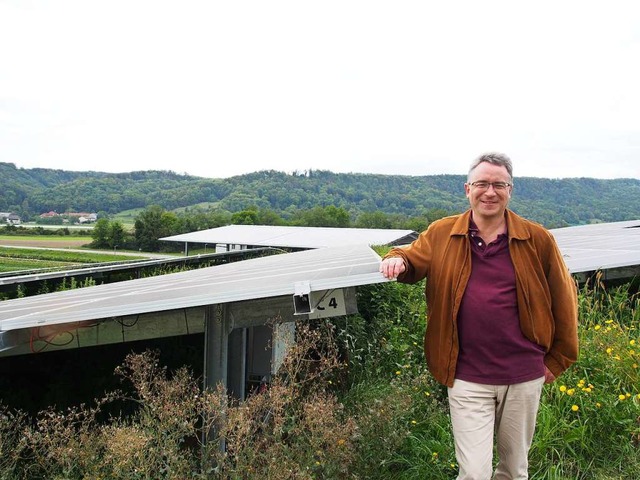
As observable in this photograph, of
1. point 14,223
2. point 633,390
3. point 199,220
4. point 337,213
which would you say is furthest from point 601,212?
point 14,223

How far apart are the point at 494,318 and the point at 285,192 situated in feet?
299

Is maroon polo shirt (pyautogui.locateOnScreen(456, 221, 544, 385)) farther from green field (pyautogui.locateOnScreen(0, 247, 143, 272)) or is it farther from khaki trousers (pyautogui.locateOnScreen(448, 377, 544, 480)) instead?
green field (pyautogui.locateOnScreen(0, 247, 143, 272))

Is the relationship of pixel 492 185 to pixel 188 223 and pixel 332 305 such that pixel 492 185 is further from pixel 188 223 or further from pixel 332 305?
pixel 188 223

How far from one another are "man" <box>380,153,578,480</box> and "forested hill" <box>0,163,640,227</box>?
176ft

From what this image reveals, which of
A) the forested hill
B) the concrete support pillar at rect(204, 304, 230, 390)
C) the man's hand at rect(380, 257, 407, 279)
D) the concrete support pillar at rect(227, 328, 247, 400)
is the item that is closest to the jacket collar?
the man's hand at rect(380, 257, 407, 279)

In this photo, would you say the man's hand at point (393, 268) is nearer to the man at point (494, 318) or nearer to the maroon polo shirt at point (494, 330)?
the man at point (494, 318)

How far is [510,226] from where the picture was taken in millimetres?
2732

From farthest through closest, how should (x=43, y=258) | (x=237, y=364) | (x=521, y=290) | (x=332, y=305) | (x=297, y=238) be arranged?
(x=43, y=258), (x=297, y=238), (x=237, y=364), (x=332, y=305), (x=521, y=290)

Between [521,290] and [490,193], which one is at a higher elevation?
[490,193]

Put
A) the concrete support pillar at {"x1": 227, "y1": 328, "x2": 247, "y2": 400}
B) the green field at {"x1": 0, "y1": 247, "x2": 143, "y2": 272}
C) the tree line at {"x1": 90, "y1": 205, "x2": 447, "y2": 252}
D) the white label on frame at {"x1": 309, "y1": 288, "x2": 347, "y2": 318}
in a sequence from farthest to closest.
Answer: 1. the tree line at {"x1": 90, "y1": 205, "x2": 447, "y2": 252}
2. the green field at {"x1": 0, "y1": 247, "x2": 143, "y2": 272}
3. the concrete support pillar at {"x1": 227, "y1": 328, "x2": 247, "y2": 400}
4. the white label on frame at {"x1": 309, "y1": 288, "x2": 347, "y2": 318}

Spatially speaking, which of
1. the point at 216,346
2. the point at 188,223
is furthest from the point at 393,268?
the point at 188,223

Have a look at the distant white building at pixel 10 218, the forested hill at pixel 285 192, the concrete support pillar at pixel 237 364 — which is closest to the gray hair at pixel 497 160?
the concrete support pillar at pixel 237 364

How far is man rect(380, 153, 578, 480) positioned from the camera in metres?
2.63

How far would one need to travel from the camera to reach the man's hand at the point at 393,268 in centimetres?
277
